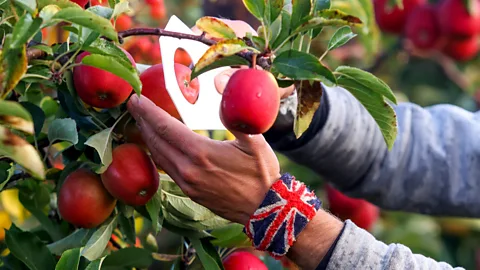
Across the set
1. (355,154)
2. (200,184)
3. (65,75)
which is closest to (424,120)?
(355,154)

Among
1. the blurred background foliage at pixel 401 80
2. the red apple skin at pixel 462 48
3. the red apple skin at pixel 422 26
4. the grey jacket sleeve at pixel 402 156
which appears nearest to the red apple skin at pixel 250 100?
the grey jacket sleeve at pixel 402 156

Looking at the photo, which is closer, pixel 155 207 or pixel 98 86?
pixel 98 86

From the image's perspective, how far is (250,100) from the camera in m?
0.79

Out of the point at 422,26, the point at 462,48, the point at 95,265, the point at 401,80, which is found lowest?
the point at 401,80

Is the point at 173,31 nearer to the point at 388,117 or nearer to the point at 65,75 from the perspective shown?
the point at 65,75

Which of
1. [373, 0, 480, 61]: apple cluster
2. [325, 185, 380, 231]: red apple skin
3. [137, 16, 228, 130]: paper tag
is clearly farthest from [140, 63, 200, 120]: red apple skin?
[373, 0, 480, 61]: apple cluster

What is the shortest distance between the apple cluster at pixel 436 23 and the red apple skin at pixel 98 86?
1756 mm

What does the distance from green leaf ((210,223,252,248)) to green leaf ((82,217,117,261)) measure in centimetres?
15

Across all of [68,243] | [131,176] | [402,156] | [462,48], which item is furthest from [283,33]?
[462,48]

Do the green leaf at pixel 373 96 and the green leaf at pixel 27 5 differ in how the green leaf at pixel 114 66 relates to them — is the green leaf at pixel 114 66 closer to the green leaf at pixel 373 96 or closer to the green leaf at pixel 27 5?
the green leaf at pixel 27 5

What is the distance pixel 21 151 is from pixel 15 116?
0.03 metres

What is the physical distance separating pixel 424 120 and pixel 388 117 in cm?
86

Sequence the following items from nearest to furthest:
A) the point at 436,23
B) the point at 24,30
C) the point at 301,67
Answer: the point at 24,30
the point at 301,67
the point at 436,23

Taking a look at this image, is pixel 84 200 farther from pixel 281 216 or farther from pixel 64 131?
pixel 281 216
